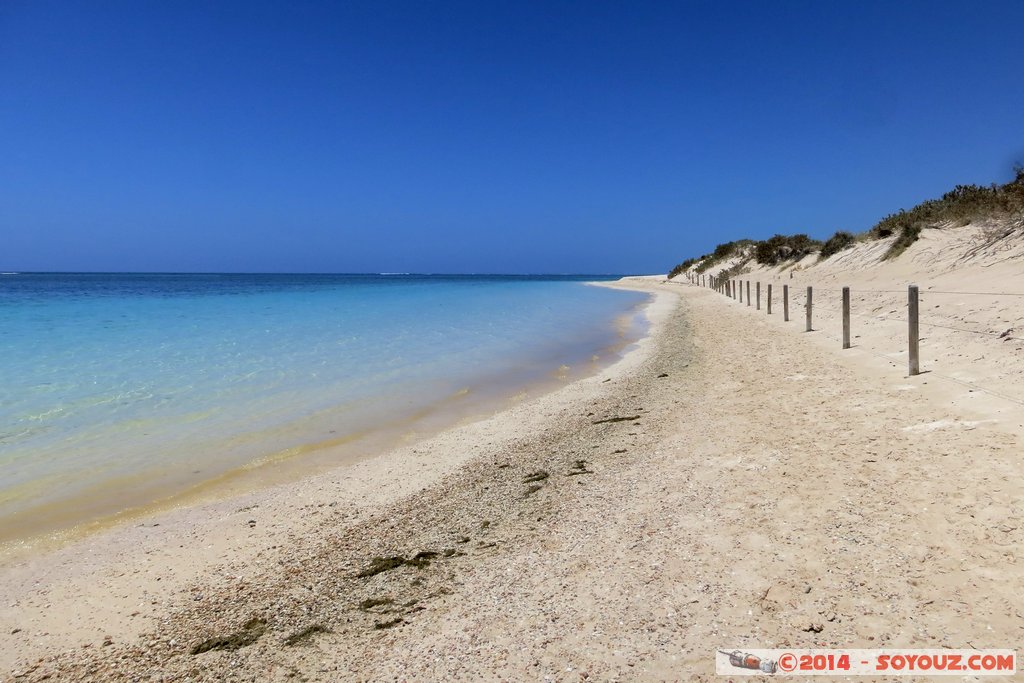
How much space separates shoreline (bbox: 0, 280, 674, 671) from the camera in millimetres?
3623

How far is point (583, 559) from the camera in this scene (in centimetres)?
375

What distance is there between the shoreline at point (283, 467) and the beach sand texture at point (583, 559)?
1.03 ft

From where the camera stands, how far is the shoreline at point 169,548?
11.9ft

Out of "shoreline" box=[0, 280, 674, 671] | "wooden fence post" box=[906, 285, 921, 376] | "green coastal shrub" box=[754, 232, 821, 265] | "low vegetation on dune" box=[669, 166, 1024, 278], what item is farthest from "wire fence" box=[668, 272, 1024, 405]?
"green coastal shrub" box=[754, 232, 821, 265]

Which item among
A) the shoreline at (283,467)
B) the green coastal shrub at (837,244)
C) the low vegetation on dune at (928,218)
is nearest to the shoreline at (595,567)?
the shoreline at (283,467)

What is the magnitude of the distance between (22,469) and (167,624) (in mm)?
4677

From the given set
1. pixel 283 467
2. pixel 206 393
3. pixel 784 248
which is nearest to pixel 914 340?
pixel 283 467

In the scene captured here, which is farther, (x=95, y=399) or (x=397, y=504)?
(x=95, y=399)

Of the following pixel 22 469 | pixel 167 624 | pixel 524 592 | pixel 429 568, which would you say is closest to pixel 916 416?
pixel 524 592

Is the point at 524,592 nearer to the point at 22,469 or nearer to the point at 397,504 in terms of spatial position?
the point at 397,504

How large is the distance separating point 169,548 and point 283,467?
2.01 metres

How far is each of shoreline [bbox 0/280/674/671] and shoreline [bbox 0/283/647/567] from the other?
0.50 feet

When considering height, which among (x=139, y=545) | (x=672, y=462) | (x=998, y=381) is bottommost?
(x=139, y=545)

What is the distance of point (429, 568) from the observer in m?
3.96
